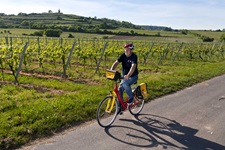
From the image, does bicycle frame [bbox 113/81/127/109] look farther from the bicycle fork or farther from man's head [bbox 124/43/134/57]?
man's head [bbox 124/43/134/57]

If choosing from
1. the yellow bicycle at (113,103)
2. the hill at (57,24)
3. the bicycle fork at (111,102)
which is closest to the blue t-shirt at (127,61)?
the yellow bicycle at (113,103)

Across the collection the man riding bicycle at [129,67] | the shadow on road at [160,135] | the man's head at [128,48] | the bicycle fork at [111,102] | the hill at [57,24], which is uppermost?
the hill at [57,24]

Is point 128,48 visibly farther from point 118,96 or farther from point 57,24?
point 57,24

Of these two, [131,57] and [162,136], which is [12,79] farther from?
[162,136]

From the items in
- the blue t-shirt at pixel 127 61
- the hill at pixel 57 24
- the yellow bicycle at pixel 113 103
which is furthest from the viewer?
the hill at pixel 57 24

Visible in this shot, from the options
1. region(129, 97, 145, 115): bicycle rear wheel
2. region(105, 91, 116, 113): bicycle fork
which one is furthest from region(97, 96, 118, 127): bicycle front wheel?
region(129, 97, 145, 115): bicycle rear wheel

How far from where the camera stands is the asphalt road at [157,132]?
4961 mm

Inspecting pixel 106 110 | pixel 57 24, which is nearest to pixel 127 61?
pixel 106 110

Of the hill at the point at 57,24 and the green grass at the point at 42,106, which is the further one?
the hill at the point at 57,24

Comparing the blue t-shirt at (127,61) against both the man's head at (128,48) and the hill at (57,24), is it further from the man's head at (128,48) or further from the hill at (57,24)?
the hill at (57,24)

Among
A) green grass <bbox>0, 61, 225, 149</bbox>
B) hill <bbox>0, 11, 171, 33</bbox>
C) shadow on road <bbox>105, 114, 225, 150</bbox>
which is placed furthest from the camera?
hill <bbox>0, 11, 171, 33</bbox>

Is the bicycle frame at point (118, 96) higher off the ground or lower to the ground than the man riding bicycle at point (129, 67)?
lower

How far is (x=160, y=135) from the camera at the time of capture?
5.59 meters

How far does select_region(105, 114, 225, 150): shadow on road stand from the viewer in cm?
511
